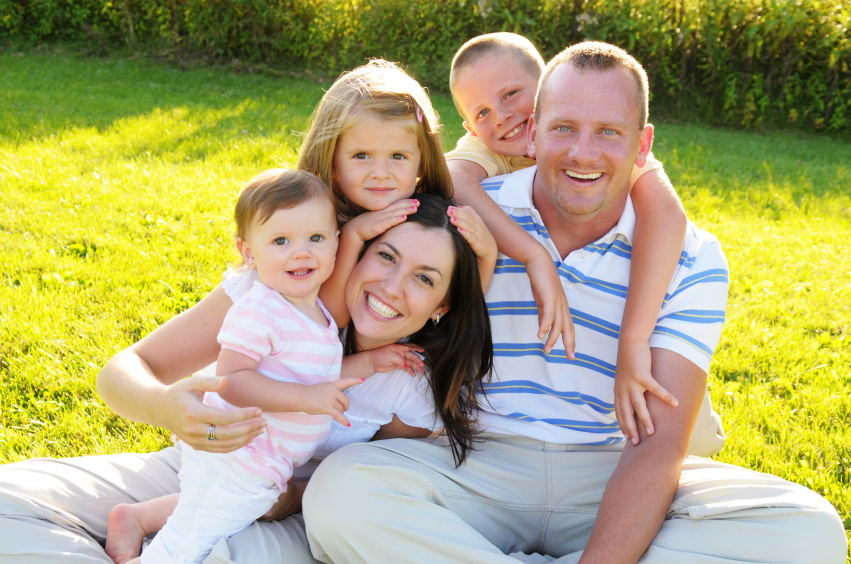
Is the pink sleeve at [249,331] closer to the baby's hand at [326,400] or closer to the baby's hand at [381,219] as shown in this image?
the baby's hand at [326,400]

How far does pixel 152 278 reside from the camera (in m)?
4.80

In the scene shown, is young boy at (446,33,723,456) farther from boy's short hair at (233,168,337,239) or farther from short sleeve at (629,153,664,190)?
boy's short hair at (233,168,337,239)

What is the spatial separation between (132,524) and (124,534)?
0.14 feet

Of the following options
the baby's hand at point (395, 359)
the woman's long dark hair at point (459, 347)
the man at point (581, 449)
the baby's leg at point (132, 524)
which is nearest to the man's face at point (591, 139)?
the man at point (581, 449)

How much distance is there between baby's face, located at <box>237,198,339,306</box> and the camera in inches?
101

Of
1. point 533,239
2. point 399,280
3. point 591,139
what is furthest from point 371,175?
point 591,139

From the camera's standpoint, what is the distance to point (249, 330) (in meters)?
2.46

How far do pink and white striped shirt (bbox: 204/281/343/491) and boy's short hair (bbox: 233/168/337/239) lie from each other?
0.25 m

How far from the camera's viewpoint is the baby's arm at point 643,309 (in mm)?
2639

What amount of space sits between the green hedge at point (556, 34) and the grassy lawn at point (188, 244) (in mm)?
1161

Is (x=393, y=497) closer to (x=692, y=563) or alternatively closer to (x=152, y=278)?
(x=692, y=563)

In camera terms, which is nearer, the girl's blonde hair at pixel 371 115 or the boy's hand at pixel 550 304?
the boy's hand at pixel 550 304

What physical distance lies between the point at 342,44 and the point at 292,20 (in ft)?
2.99

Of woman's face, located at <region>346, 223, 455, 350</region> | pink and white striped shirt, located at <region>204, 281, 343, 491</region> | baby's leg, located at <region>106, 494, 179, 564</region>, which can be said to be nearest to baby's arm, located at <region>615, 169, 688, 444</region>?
woman's face, located at <region>346, 223, 455, 350</region>
